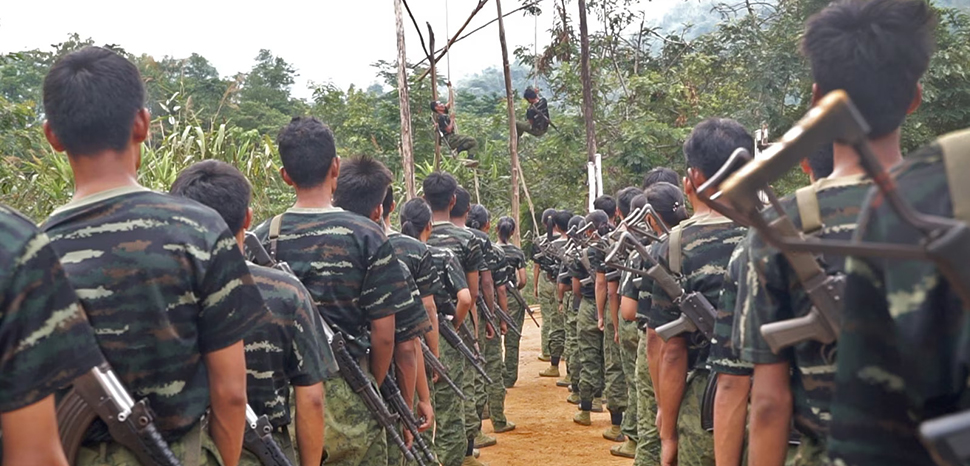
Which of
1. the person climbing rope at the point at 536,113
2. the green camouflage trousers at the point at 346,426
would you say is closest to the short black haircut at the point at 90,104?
the green camouflage trousers at the point at 346,426

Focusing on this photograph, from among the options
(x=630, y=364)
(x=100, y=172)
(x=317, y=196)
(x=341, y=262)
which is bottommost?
(x=630, y=364)

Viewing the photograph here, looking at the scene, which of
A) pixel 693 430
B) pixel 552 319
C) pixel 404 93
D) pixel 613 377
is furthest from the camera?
pixel 552 319

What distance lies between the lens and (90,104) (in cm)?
271

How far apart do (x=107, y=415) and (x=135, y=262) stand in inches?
16.0

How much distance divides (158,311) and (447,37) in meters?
14.8

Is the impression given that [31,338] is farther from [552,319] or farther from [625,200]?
[552,319]

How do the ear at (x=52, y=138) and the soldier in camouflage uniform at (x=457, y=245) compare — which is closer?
the ear at (x=52, y=138)

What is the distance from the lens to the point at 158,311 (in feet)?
8.82

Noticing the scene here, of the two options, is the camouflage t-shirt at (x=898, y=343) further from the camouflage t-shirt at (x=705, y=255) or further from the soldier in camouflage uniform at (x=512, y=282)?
the soldier in camouflage uniform at (x=512, y=282)

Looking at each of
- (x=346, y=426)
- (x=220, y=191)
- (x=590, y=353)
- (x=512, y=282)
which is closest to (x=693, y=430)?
(x=346, y=426)

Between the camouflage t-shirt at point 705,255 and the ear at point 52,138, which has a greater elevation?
the ear at point 52,138

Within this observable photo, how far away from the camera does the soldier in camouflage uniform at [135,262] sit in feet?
8.73

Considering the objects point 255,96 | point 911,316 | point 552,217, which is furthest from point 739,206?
point 255,96

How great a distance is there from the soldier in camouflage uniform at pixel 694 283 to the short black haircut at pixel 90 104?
222cm
